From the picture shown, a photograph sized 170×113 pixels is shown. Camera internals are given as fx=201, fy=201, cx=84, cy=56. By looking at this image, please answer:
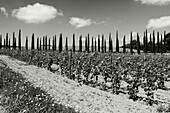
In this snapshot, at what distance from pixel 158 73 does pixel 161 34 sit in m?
43.0

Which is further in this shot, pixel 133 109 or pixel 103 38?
pixel 103 38

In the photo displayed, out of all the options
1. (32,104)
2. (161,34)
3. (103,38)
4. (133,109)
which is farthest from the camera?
(103,38)

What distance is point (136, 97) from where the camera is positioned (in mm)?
14461

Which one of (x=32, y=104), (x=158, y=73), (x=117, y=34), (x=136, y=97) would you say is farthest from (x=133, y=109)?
(x=117, y=34)

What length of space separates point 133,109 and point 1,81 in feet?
22.9

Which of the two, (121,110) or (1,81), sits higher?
(1,81)

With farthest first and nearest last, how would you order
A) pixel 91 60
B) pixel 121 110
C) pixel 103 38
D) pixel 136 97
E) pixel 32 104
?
pixel 103 38 → pixel 91 60 → pixel 136 97 → pixel 121 110 → pixel 32 104

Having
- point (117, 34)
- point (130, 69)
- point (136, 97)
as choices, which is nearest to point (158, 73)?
point (130, 69)

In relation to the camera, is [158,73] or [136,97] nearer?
[136,97]

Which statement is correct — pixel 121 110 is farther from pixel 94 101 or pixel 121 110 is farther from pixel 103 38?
pixel 103 38

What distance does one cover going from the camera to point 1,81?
7.37 m

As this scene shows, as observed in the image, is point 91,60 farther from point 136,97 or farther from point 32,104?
point 32,104

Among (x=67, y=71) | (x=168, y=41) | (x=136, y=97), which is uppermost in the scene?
(x=168, y=41)

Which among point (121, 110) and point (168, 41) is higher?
point (168, 41)
